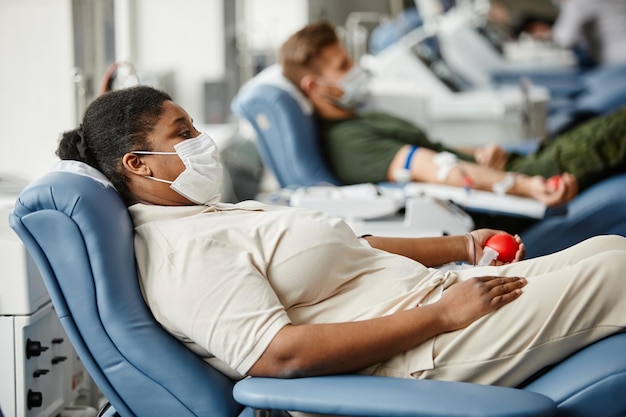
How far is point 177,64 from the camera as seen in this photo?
5141mm

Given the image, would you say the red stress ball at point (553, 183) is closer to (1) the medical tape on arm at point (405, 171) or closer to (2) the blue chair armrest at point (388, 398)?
(1) the medical tape on arm at point (405, 171)

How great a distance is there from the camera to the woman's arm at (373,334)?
4.52 ft

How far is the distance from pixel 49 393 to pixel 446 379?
943 mm

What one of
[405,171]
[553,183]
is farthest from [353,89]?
[553,183]

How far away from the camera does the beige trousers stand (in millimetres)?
1475

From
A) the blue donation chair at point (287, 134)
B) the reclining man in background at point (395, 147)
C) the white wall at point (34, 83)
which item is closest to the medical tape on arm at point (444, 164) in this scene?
the reclining man in background at point (395, 147)

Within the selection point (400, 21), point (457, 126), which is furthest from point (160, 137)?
point (400, 21)

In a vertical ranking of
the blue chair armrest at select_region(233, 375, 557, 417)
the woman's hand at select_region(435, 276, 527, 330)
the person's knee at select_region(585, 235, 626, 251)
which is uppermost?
the person's knee at select_region(585, 235, 626, 251)

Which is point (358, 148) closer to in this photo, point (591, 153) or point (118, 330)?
point (591, 153)

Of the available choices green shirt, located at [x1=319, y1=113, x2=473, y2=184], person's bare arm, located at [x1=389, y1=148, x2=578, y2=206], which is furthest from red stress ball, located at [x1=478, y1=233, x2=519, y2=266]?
green shirt, located at [x1=319, y1=113, x2=473, y2=184]

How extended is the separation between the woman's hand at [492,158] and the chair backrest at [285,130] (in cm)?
64

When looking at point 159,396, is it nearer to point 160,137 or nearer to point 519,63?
point 160,137

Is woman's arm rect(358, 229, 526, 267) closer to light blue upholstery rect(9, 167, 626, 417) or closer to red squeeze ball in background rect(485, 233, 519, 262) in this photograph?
red squeeze ball in background rect(485, 233, 519, 262)

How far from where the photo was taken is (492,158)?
3.50 metres
